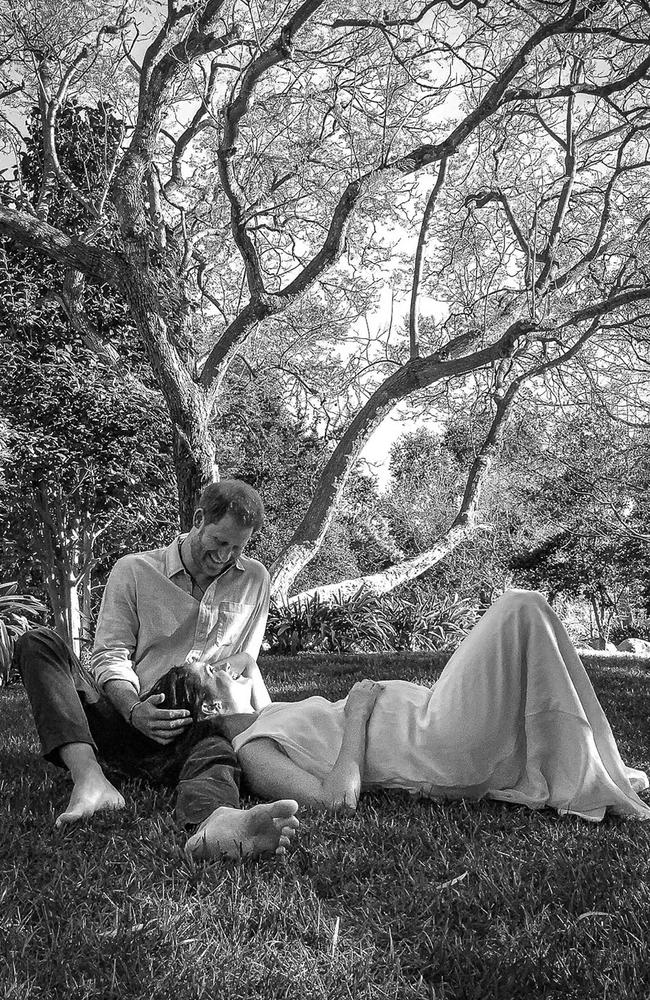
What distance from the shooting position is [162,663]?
338 cm

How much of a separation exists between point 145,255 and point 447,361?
4147 mm

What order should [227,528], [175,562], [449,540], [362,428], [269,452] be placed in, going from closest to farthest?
[227,528], [175,562], [362,428], [449,540], [269,452]

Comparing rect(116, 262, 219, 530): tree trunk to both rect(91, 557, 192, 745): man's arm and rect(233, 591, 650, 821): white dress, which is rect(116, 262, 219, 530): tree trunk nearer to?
rect(91, 557, 192, 745): man's arm

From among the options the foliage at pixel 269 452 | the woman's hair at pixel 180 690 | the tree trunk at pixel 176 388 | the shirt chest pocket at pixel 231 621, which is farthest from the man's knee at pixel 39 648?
the foliage at pixel 269 452

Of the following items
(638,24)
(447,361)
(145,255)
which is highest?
(638,24)

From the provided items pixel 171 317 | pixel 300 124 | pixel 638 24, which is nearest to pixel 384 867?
pixel 171 317

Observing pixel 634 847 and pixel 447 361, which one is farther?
pixel 447 361

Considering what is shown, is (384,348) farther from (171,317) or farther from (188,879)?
(188,879)

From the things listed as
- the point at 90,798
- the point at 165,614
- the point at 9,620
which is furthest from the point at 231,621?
the point at 9,620

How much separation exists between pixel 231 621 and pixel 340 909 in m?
1.62

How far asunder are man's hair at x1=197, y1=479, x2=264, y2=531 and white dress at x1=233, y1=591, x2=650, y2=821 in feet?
2.61

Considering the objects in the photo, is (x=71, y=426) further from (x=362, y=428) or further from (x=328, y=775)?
(x=328, y=775)

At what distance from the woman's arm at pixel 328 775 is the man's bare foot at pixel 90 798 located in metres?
0.50

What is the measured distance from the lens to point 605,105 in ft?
36.2
